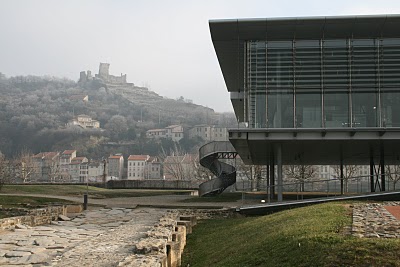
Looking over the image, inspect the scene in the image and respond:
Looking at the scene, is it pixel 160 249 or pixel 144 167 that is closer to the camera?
pixel 160 249

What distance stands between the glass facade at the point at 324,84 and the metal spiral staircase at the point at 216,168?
41.4 ft

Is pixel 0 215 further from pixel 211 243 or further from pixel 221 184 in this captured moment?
pixel 221 184

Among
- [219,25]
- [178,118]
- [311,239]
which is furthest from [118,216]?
[178,118]

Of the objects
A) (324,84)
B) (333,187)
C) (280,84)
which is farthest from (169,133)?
(333,187)

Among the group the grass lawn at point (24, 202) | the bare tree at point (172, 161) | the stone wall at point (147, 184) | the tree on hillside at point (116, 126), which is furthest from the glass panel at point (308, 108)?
the tree on hillside at point (116, 126)

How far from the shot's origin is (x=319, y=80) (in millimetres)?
26047

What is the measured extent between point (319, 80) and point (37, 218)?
16224 millimetres

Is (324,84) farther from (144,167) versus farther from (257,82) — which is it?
(144,167)

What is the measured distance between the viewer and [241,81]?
3800 cm

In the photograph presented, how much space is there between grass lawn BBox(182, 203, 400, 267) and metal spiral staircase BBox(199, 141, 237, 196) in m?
19.4

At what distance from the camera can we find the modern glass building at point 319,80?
25.0 meters

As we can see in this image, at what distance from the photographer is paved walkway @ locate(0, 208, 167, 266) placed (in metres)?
13.1

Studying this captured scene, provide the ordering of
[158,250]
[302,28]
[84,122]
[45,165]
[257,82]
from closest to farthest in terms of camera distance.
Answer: [158,250] → [302,28] → [257,82] → [45,165] → [84,122]

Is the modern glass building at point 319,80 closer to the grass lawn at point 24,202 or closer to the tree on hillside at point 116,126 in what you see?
the grass lawn at point 24,202
